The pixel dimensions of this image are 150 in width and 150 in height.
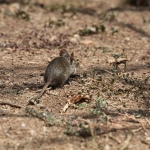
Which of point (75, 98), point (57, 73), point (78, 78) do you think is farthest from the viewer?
point (78, 78)

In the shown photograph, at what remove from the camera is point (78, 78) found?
5457 millimetres

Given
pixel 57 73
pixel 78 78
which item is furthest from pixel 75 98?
pixel 78 78

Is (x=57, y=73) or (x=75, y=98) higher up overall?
(x=57, y=73)

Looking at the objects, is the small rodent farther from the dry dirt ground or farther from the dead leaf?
the dead leaf

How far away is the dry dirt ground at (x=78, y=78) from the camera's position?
13.2ft

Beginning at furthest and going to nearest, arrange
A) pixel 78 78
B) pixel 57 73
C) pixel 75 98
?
1. pixel 78 78
2. pixel 57 73
3. pixel 75 98

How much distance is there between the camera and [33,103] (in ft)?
15.1

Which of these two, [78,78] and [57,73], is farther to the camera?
[78,78]

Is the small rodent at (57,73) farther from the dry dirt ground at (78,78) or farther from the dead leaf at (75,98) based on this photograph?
the dead leaf at (75,98)

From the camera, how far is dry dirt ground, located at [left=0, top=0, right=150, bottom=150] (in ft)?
13.2

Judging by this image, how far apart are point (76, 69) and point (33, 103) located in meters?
1.31

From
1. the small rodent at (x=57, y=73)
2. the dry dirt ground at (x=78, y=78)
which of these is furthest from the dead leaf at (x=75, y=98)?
the small rodent at (x=57, y=73)

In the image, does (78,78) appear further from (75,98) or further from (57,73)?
(75,98)

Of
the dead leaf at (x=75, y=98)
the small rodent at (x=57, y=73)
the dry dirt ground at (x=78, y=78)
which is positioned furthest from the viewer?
the small rodent at (x=57, y=73)
